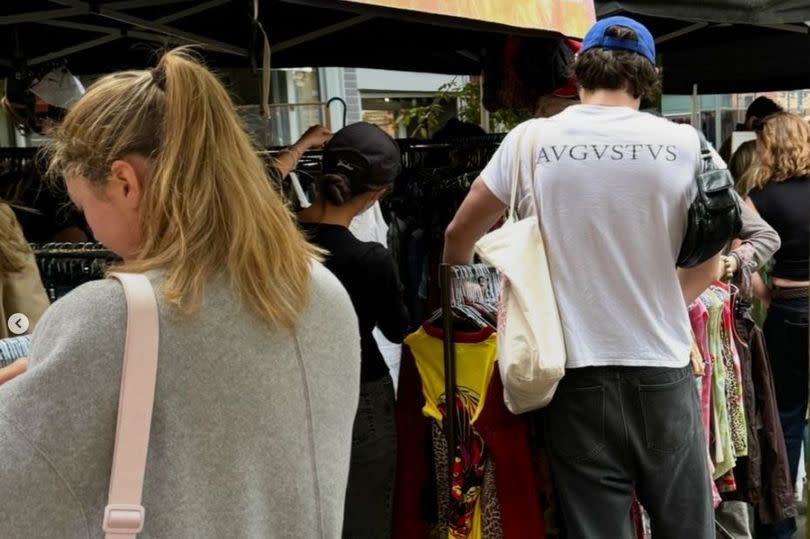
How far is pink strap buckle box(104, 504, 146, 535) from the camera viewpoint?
116 cm

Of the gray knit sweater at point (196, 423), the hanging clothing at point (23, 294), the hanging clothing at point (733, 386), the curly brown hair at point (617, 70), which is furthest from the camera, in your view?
the hanging clothing at point (733, 386)

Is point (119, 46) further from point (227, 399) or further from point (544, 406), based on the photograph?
point (227, 399)

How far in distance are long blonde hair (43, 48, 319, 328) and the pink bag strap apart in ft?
0.19

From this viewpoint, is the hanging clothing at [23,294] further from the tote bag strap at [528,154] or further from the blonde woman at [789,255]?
the blonde woman at [789,255]

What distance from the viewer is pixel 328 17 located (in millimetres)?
4637

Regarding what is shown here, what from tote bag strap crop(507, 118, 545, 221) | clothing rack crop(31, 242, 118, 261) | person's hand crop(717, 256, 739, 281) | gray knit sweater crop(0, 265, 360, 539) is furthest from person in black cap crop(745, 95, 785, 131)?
gray knit sweater crop(0, 265, 360, 539)

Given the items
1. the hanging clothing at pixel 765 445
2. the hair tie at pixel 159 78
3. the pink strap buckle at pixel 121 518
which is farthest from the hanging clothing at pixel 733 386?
the pink strap buckle at pixel 121 518

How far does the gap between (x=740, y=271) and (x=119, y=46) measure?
408 cm

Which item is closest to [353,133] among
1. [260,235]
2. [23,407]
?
[260,235]

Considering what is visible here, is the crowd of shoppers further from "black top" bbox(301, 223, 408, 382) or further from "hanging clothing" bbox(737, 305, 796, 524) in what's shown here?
"hanging clothing" bbox(737, 305, 796, 524)

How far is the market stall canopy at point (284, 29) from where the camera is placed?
281 cm

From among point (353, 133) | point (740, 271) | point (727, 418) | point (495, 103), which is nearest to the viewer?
point (353, 133)

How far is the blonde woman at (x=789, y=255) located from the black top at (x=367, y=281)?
256cm

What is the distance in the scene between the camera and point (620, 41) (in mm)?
2475
